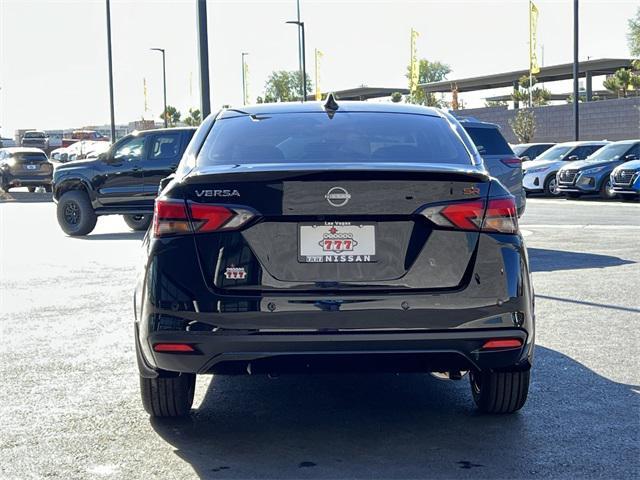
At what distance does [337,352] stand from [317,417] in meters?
0.99

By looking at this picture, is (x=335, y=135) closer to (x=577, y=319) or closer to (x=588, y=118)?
(x=577, y=319)

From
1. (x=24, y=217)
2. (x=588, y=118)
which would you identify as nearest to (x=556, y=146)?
(x=24, y=217)

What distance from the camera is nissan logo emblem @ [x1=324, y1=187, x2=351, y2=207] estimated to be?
4727 mm

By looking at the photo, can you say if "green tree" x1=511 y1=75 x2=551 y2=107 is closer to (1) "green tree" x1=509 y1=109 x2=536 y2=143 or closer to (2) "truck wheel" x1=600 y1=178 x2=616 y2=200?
(1) "green tree" x1=509 y1=109 x2=536 y2=143

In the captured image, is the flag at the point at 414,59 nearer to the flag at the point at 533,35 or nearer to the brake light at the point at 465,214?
the flag at the point at 533,35

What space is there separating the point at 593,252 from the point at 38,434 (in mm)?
9822

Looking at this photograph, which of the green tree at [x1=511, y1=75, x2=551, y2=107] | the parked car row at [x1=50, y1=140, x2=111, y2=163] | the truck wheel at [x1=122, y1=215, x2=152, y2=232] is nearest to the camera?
the truck wheel at [x1=122, y1=215, x2=152, y2=232]

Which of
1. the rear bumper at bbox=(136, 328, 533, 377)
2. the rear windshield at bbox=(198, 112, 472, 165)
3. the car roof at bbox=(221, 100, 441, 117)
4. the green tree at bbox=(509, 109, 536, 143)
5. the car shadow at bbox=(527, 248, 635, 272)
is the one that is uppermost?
A: the green tree at bbox=(509, 109, 536, 143)

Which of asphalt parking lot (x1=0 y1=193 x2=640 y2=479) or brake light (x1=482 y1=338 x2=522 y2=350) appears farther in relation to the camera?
brake light (x1=482 y1=338 x2=522 y2=350)

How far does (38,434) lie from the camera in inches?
207

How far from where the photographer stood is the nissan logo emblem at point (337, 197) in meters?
4.73

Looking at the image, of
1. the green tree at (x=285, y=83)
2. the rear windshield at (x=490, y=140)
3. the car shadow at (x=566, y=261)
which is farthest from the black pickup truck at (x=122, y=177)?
the green tree at (x=285, y=83)

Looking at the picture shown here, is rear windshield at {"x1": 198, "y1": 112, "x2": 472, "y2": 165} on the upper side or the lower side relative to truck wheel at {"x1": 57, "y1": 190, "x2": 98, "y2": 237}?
upper

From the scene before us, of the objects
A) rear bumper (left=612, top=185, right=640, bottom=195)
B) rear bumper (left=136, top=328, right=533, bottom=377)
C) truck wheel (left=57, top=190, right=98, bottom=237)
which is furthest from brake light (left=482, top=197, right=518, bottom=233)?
rear bumper (left=612, top=185, right=640, bottom=195)
